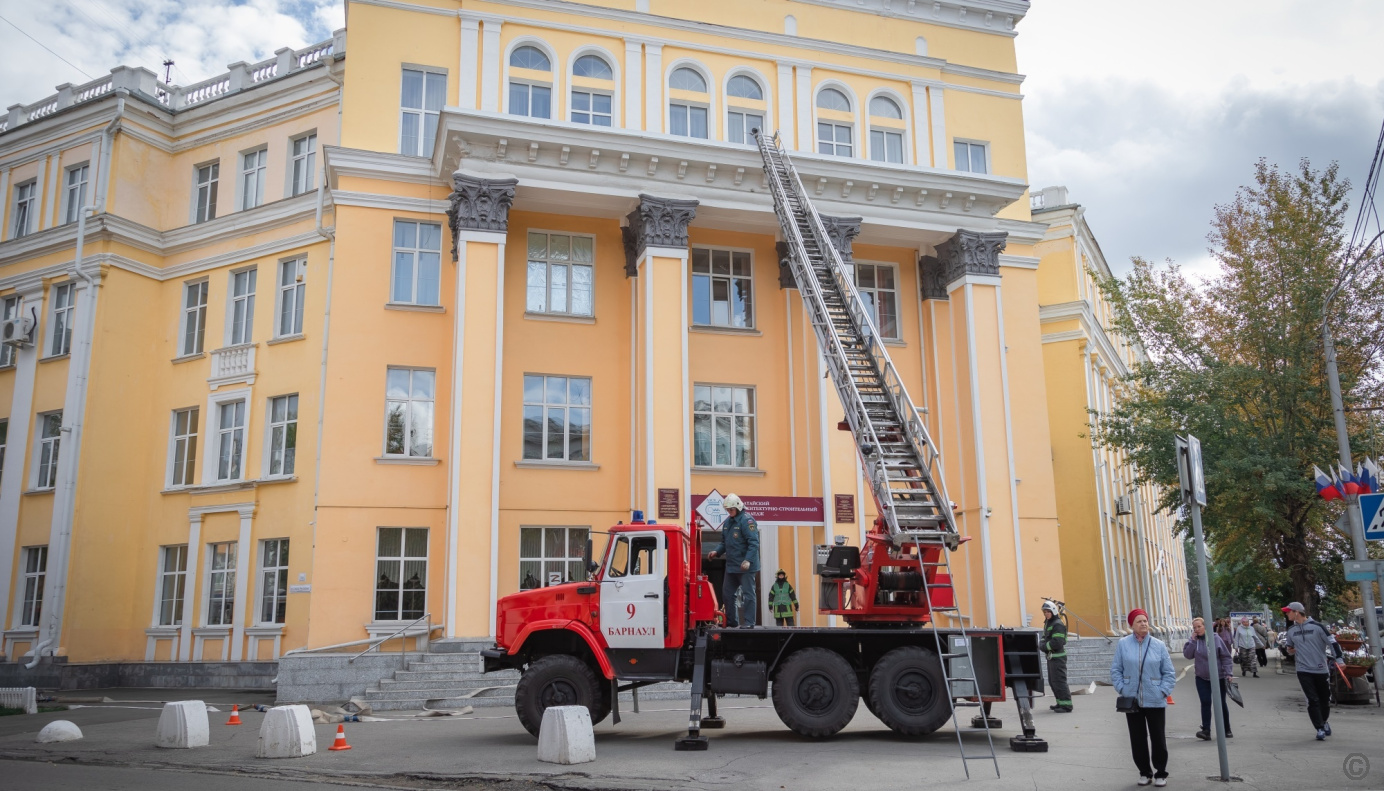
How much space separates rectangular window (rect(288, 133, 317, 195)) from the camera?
28266mm

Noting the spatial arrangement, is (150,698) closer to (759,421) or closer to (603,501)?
(603,501)

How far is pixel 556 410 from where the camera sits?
982 inches

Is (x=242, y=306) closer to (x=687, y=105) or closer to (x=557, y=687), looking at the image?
(x=687, y=105)

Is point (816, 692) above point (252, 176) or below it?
below

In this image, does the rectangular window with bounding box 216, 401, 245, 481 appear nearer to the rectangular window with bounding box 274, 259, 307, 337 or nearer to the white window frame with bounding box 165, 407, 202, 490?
the white window frame with bounding box 165, 407, 202, 490

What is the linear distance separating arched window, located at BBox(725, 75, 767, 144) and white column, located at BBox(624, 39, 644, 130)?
7.63 ft

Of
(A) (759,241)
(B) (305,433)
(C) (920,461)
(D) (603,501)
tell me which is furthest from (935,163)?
(B) (305,433)

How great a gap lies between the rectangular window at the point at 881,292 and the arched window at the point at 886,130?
3.03 metres

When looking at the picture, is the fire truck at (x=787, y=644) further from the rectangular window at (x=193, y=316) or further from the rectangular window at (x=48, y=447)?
the rectangular window at (x=48, y=447)

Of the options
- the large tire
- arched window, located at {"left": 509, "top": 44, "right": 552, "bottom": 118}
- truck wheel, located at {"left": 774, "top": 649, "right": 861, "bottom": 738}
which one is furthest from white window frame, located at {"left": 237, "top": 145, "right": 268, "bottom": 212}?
the large tire

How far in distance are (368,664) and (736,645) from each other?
34.3 feet

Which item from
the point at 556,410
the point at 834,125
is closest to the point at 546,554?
the point at 556,410

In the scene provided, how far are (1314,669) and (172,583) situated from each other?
1018 inches

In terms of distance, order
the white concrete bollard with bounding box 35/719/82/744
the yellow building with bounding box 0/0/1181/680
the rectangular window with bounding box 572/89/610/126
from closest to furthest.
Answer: the white concrete bollard with bounding box 35/719/82/744
the yellow building with bounding box 0/0/1181/680
the rectangular window with bounding box 572/89/610/126
